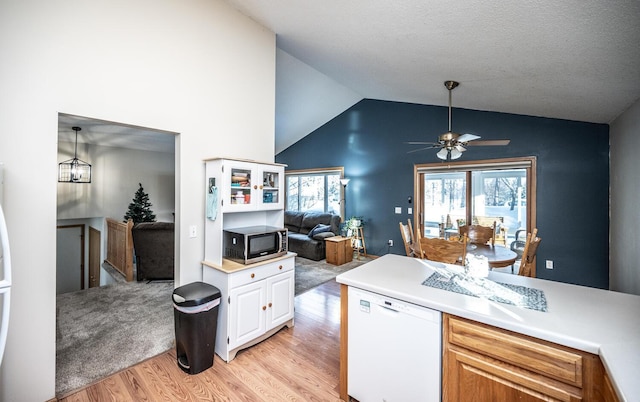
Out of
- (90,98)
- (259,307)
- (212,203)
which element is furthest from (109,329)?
(90,98)

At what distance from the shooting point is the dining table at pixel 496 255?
3029 mm

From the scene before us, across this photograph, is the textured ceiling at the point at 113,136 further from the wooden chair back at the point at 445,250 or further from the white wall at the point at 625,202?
the white wall at the point at 625,202

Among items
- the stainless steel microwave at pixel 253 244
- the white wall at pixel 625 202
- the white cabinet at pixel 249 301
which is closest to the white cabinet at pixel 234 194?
the stainless steel microwave at pixel 253 244

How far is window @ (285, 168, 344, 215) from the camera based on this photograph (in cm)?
696

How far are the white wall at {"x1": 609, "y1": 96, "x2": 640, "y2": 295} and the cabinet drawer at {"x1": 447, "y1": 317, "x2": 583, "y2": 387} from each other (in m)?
2.23

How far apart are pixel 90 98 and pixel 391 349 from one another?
8.91ft

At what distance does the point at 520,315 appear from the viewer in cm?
131

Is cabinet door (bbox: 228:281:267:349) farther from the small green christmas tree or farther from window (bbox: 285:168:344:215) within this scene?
the small green christmas tree

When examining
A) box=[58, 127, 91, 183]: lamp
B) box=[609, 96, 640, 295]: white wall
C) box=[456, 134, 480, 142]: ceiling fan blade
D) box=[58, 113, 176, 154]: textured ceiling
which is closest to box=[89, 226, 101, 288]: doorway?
box=[58, 127, 91, 183]: lamp

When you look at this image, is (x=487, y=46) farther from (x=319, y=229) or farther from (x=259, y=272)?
(x=319, y=229)

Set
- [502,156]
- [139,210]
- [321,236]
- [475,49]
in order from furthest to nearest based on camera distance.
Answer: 1. [321,236]
2. [139,210]
3. [502,156]
4. [475,49]

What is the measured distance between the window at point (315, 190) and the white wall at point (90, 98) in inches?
165

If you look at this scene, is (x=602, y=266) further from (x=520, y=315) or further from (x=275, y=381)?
(x=275, y=381)

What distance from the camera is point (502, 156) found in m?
4.58
